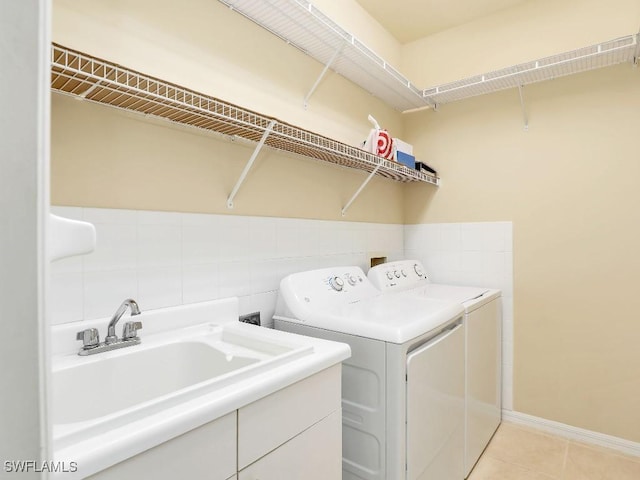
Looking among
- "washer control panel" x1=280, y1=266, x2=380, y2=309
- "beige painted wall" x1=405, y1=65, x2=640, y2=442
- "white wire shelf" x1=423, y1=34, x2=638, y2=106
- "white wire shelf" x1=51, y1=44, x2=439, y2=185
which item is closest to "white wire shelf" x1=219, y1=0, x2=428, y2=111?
"white wire shelf" x1=423, y1=34, x2=638, y2=106

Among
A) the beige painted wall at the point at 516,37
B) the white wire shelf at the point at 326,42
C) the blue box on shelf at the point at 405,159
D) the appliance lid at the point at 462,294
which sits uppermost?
the beige painted wall at the point at 516,37

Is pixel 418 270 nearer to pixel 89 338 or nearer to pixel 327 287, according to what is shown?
pixel 327 287

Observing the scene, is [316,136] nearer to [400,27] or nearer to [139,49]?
[139,49]

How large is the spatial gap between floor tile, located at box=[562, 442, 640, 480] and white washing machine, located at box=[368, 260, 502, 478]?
0.43 metres

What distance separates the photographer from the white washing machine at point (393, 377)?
52.6 inches

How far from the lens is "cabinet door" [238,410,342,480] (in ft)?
3.05

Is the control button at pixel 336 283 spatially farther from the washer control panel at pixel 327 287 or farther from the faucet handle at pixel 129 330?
the faucet handle at pixel 129 330

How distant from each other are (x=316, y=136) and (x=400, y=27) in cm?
174

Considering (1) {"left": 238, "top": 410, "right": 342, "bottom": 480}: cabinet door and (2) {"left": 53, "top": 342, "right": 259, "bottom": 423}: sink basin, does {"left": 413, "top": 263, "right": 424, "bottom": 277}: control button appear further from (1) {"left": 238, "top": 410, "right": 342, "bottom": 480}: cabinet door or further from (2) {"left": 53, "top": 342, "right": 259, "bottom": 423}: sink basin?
(2) {"left": 53, "top": 342, "right": 259, "bottom": 423}: sink basin

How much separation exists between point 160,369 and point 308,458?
0.58m

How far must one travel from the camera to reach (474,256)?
2701mm

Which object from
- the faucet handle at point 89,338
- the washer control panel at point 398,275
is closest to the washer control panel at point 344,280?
the washer control panel at point 398,275

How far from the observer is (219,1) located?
159 centimetres

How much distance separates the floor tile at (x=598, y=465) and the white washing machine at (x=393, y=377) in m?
0.75
